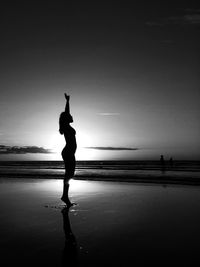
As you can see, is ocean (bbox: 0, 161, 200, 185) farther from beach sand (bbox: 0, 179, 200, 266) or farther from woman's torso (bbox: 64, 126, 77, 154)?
woman's torso (bbox: 64, 126, 77, 154)

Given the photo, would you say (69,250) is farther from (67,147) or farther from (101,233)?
(67,147)

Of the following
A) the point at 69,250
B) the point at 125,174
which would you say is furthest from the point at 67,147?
the point at 125,174

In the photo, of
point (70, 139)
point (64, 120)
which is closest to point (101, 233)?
point (70, 139)

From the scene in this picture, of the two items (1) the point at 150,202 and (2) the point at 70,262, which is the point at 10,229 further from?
(1) the point at 150,202

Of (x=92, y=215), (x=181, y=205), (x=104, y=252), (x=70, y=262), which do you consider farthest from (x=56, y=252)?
(x=181, y=205)

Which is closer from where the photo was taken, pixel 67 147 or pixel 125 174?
pixel 67 147

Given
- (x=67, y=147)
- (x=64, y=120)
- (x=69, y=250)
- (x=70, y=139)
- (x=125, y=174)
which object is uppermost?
(x=64, y=120)

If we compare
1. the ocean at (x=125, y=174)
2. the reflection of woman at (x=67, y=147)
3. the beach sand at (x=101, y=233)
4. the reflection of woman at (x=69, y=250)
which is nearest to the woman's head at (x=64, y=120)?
the reflection of woman at (x=67, y=147)

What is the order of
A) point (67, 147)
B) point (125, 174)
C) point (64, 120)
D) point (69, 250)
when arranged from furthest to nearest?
1. point (125, 174)
2. point (64, 120)
3. point (67, 147)
4. point (69, 250)

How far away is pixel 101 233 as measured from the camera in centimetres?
514

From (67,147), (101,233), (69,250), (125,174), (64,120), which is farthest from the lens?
(125,174)

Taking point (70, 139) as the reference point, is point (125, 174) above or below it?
below

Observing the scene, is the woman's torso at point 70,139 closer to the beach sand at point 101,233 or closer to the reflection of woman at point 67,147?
the reflection of woman at point 67,147

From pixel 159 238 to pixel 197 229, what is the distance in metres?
1.06
